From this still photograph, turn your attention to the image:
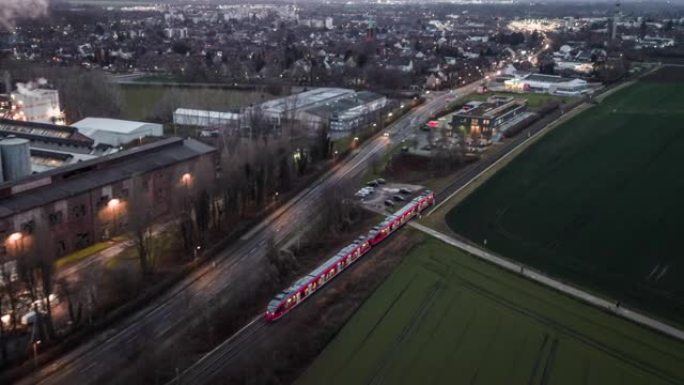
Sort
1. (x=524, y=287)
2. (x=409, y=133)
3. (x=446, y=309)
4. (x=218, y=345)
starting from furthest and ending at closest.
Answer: (x=409, y=133), (x=524, y=287), (x=446, y=309), (x=218, y=345)

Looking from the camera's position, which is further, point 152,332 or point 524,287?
point 524,287

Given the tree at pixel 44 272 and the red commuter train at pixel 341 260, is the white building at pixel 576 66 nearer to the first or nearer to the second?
the red commuter train at pixel 341 260

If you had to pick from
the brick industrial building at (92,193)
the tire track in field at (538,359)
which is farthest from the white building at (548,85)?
the tire track in field at (538,359)

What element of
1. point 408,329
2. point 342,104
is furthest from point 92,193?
point 342,104

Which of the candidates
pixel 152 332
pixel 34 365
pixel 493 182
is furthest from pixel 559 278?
pixel 34 365

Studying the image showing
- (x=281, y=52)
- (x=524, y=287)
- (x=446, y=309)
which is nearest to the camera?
(x=446, y=309)

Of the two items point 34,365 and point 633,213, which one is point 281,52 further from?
point 34,365

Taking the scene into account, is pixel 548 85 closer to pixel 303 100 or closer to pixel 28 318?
pixel 303 100
